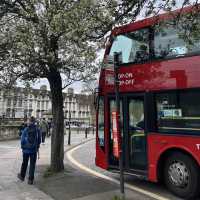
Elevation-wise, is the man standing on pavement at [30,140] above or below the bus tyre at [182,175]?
above

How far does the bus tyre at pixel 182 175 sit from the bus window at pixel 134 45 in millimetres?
2465

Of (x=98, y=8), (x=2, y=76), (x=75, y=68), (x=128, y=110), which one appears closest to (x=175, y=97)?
(x=128, y=110)

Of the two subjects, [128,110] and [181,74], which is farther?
[128,110]

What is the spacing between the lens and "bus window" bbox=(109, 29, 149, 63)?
1209 cm

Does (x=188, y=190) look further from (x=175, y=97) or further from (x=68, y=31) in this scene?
(x=68, y=31)

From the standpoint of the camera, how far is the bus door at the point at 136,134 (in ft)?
39.8

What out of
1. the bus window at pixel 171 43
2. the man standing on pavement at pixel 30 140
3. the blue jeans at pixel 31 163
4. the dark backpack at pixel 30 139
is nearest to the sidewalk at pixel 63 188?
the blue jeans at pixel 31 163

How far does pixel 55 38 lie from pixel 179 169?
455cm

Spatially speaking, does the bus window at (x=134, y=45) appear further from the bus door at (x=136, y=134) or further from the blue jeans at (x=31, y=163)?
the blue jeans at (x=31, y=163)

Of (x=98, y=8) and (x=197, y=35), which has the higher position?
(x=98, y=8)

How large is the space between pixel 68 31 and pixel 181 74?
2.82 meters

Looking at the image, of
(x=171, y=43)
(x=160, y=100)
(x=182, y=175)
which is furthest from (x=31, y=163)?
(x=171, y=43)

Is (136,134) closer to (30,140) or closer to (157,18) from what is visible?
(30,140)

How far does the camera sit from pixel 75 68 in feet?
45.8
